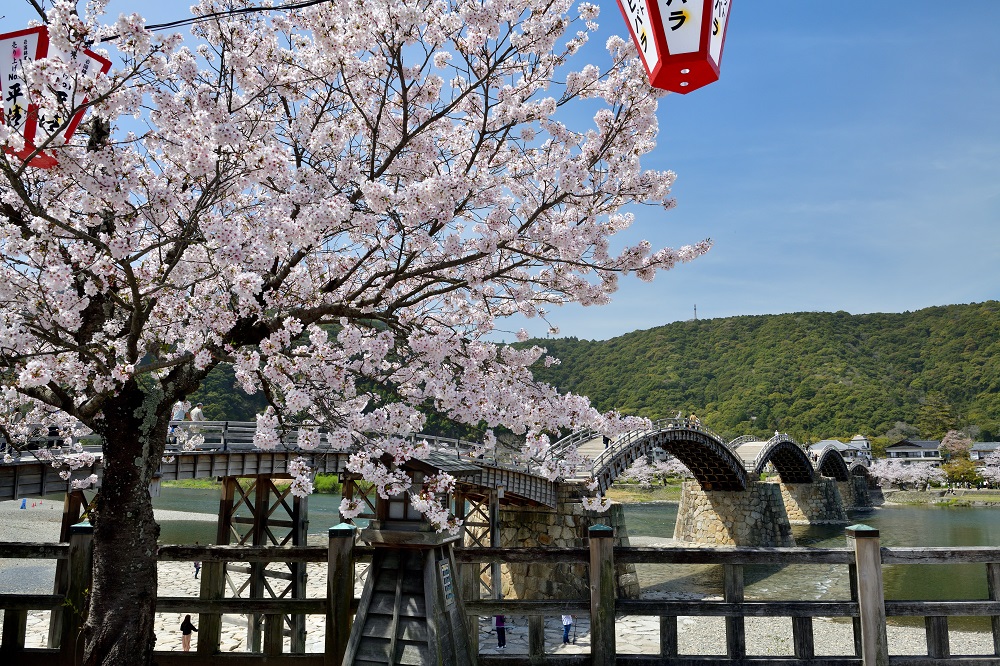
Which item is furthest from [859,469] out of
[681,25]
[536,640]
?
[681,25]

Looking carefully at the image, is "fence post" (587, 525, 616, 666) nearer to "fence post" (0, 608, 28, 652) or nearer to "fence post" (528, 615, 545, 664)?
"fence post" (528, 615, 545, 664)

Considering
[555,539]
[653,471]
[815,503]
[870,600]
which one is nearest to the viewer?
[870,600]

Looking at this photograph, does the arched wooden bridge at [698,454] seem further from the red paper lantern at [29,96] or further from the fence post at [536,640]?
the red paper lantern at [29,96]

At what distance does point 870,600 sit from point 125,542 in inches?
237

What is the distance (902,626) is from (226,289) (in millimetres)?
21472

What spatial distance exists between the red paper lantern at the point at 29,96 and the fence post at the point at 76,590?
3254 millimetres

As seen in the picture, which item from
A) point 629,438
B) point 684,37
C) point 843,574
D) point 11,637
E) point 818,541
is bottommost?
point 818,541

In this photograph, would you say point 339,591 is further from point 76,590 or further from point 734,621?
point 734,621

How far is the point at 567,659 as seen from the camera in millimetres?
5457

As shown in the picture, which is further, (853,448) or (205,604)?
(853,448)

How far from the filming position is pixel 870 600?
539cm

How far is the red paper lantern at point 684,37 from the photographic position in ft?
12.3

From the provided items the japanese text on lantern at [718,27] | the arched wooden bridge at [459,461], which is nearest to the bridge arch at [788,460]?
the arched wooden bridge at [459,461]

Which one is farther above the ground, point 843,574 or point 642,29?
point 642,29
